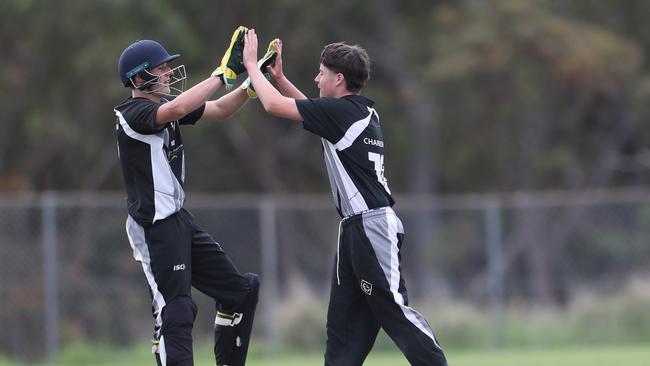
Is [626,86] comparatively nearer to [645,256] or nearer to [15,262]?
[645,256]

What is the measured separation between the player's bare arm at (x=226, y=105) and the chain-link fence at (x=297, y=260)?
23.2 ft

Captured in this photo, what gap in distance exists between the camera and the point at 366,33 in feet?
82.2

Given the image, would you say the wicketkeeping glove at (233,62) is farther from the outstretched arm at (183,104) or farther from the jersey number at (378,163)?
the jersey number at (378,163)

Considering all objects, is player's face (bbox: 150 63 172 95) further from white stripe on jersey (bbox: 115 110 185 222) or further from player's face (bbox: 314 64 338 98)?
player's face (bbox: 314 64 338 98)

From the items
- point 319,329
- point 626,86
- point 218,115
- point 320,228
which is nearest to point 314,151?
point 626,86

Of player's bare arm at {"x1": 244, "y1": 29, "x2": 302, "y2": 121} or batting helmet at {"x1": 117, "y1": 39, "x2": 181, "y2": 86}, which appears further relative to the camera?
batting helmet at {"x1": 117, "y1": 39, "x2": 181, "y2": 86}

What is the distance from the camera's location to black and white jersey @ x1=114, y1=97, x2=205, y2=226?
7.11 meters

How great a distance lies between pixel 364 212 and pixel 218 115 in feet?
4.48

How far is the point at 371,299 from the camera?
704 cm

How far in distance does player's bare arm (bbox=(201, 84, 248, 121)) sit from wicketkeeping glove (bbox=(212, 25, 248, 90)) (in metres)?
0.50

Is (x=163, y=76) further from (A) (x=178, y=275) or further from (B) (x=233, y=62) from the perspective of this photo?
(A) (x=178, y=275)

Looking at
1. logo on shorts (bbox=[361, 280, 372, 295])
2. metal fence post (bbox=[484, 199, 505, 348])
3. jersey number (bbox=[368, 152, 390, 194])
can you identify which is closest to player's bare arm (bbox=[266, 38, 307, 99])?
jersey number (bbox=[368, 152, 390, 194])

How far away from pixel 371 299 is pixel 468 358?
5.97 meters

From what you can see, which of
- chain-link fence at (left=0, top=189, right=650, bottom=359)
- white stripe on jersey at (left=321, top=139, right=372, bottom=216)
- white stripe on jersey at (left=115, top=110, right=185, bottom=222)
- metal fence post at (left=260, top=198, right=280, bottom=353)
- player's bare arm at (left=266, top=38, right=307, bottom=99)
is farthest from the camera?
metal fence post at (left=260, top=198, right=280, bottom=353)
